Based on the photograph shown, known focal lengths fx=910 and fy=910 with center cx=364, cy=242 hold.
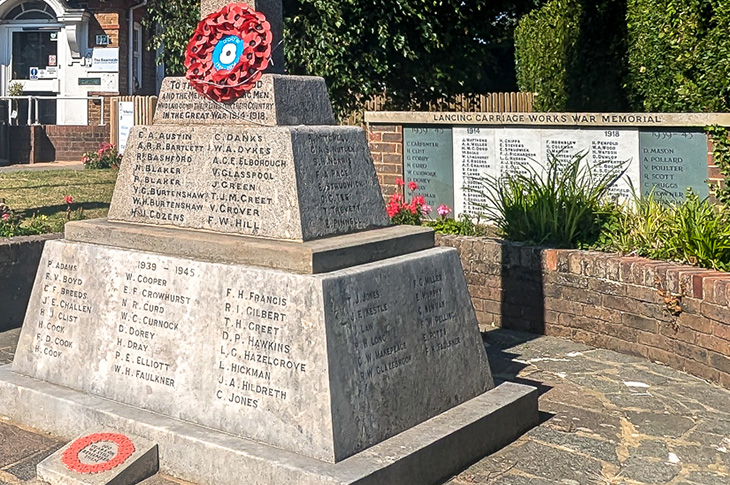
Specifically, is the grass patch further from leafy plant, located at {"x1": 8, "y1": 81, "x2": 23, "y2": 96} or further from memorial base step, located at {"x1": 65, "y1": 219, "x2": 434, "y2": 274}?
leafy plant, located at {"x1": 8, "y1": 81, "x2": 23, "y2": 96}

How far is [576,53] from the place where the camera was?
1262 centimetres

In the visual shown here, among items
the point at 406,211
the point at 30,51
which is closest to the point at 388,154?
the point at 406,211

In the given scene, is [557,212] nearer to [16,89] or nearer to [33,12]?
[16,89]

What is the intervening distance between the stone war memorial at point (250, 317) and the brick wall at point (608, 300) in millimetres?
1593

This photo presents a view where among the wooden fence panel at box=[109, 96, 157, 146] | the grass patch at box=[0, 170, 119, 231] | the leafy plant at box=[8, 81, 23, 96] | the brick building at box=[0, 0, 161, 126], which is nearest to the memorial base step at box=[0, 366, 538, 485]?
the grass patch at box=[0, 170, 119, 231]

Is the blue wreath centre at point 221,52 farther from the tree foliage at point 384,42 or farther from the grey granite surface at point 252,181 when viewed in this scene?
the tree foliage at point 384,42

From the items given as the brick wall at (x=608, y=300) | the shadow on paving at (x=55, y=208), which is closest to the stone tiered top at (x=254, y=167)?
the brick wall at (x=608, y=300)

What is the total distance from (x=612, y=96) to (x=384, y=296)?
9.60m

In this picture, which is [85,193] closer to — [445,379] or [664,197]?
[664,197]

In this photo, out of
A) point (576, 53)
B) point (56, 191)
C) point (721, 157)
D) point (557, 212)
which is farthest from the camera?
point (56, 191)

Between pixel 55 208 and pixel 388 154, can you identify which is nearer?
pixel 388 154

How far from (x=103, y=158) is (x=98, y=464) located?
16.2 meters

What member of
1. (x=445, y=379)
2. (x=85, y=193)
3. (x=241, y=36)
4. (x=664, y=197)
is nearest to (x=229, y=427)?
(x=445, y=379)

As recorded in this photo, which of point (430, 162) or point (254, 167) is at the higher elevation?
point (430, 162)
